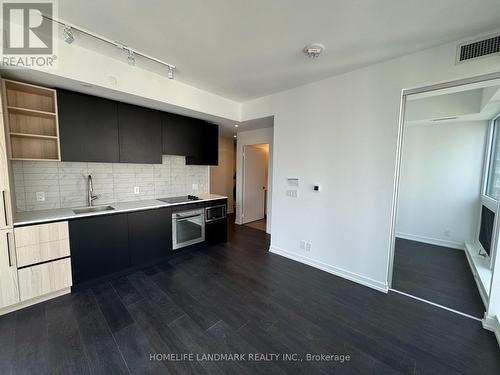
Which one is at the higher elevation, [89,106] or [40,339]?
[89,106]

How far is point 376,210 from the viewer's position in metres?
2.51

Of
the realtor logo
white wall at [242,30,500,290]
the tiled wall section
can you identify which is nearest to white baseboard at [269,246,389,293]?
white wall at [242,30,500,290]

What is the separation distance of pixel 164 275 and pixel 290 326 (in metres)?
1.83

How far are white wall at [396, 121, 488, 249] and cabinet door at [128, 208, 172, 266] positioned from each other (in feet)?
15.9

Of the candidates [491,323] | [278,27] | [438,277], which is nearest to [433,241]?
[438,277]

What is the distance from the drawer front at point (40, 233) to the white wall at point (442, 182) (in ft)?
19.3

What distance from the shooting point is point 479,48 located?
6.07 feet

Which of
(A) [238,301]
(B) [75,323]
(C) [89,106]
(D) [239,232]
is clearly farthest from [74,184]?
(D) [239,232]

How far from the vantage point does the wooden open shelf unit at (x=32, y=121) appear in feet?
7.49

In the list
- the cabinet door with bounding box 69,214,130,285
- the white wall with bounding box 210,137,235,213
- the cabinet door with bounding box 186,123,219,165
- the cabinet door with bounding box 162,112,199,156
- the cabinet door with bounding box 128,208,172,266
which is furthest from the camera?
the white wall with bounding box 210,137,235,213

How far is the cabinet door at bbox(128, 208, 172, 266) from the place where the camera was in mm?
2834

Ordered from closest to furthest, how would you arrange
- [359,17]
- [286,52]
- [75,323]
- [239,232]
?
[359,17], [75,323], [286,52], [239,232]

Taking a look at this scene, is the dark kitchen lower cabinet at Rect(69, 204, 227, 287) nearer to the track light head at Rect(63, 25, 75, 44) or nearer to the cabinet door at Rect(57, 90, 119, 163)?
the cabinet door at Rect(57, 90, 119, 163)

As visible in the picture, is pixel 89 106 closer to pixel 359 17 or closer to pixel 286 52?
pixel 286 52
